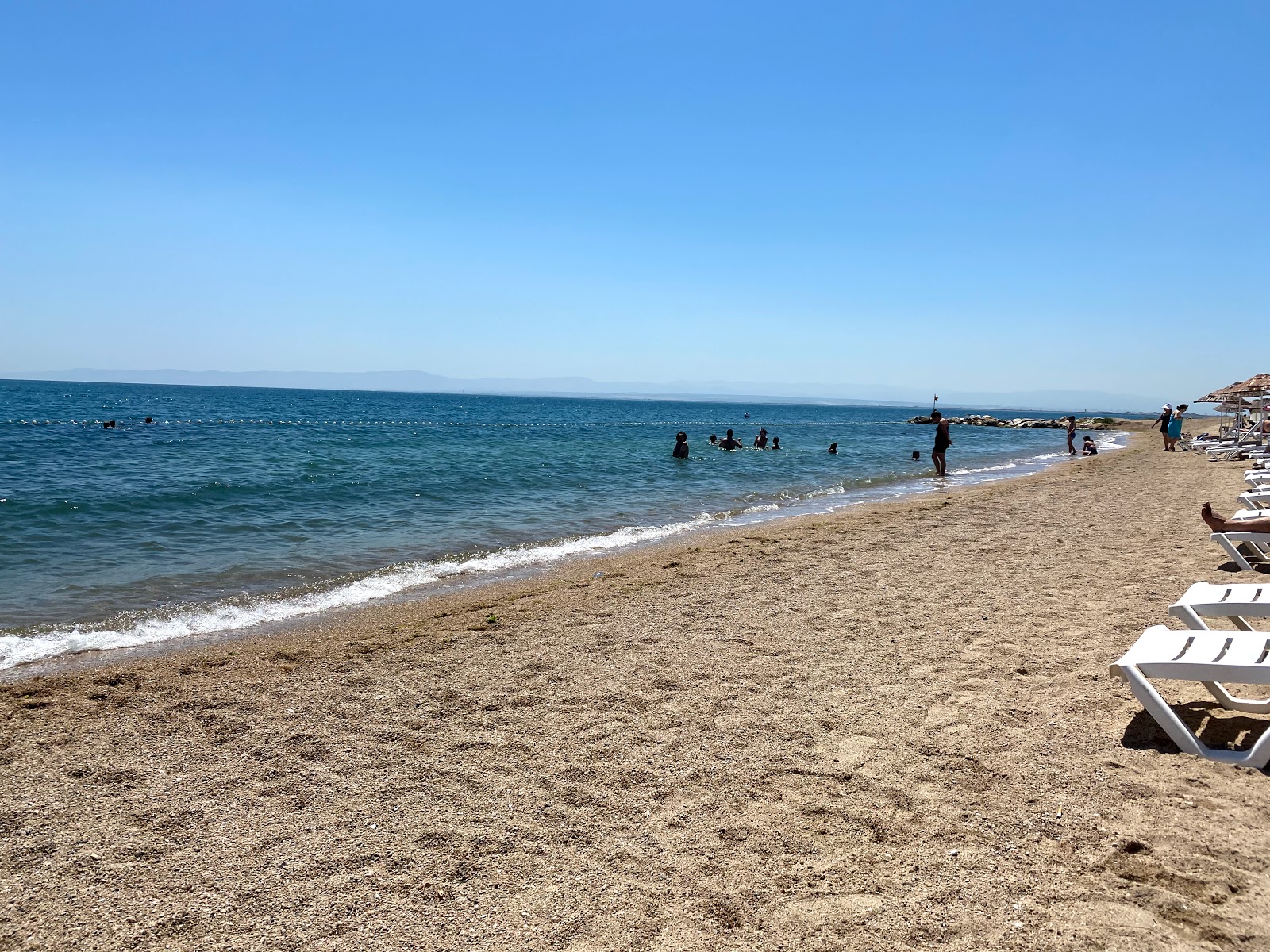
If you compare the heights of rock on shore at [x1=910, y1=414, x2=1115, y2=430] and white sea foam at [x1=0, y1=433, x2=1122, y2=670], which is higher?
rock on shore at [x1=910, y1=414, x2=1115, y2=430]

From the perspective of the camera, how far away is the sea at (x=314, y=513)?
318 inches

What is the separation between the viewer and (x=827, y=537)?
10.8 meters

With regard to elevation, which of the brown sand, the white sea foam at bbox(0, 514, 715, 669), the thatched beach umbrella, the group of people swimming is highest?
the thatched beach umbrella

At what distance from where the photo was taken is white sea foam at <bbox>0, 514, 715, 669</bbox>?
6641 millimetres

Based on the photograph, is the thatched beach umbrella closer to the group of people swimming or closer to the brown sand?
the group of people swimming

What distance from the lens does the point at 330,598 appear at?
8344mm

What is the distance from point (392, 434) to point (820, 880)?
42.0 meters

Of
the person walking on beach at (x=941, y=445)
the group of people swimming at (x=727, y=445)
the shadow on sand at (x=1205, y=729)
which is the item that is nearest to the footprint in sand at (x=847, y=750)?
the shadow on sand at (x=1205, y=729)

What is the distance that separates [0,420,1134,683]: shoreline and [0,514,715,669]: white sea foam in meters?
0.01

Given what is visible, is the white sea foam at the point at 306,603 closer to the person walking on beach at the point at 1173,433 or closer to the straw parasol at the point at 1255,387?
the straw parasol at the point at 1255,387

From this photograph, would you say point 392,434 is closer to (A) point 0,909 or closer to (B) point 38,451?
(B) point 38,451

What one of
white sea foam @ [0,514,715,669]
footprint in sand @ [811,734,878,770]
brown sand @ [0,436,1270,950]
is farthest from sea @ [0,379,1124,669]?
footprint in sand @ [811,734,878,770]

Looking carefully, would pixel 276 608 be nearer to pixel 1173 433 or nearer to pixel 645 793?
pixel 645 793

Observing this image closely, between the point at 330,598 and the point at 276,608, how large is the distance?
58 cm
